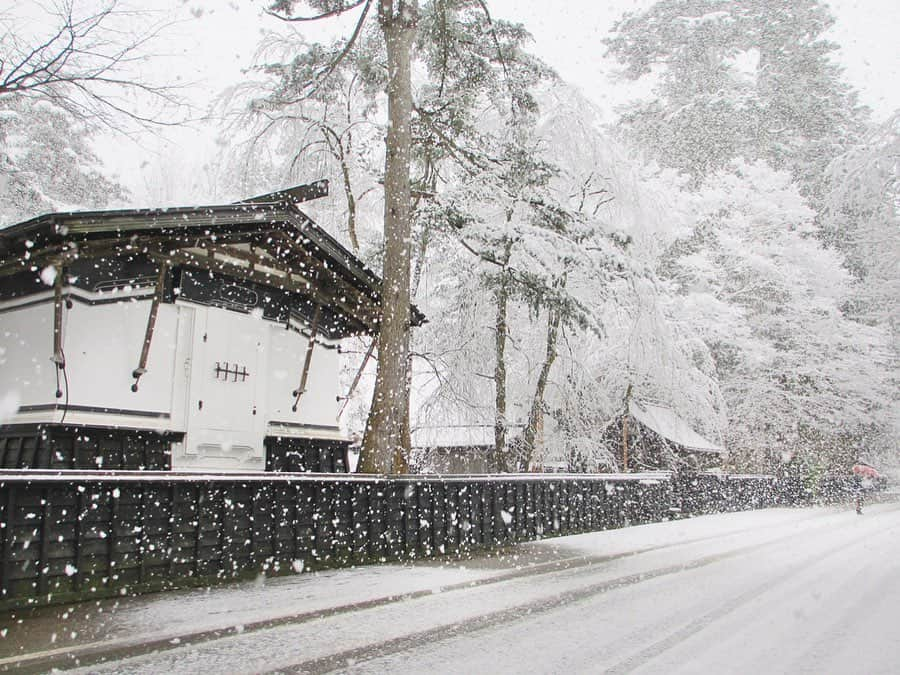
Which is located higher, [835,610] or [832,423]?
[832,423]

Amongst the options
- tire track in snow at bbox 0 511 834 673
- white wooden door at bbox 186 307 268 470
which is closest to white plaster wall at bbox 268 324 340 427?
white wooden door at bbox 186 307 268 470

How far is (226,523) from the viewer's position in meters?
7.55

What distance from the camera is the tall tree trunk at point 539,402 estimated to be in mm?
17016

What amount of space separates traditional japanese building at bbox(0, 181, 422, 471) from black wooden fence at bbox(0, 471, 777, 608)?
10.3ft

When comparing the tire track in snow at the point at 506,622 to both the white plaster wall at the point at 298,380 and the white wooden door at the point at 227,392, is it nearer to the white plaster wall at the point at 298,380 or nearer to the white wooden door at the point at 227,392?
the white wooden door at the point at 227,392

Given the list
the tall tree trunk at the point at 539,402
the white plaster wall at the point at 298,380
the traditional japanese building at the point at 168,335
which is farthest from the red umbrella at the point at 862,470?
the traditional japanese building at the point at 168,335

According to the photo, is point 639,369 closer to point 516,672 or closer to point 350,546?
point 350,546

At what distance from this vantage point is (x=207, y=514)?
742cm

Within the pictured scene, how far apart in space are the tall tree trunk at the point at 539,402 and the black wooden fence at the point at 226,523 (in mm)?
4497

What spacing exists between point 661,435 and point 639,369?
719 cm

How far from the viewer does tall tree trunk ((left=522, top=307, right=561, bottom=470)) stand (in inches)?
670

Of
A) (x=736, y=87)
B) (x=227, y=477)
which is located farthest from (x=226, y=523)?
(x=736, y=87)

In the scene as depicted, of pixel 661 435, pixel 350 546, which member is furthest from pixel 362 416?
pixel 350 546

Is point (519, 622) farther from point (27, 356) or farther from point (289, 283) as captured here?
point (27, 356)
